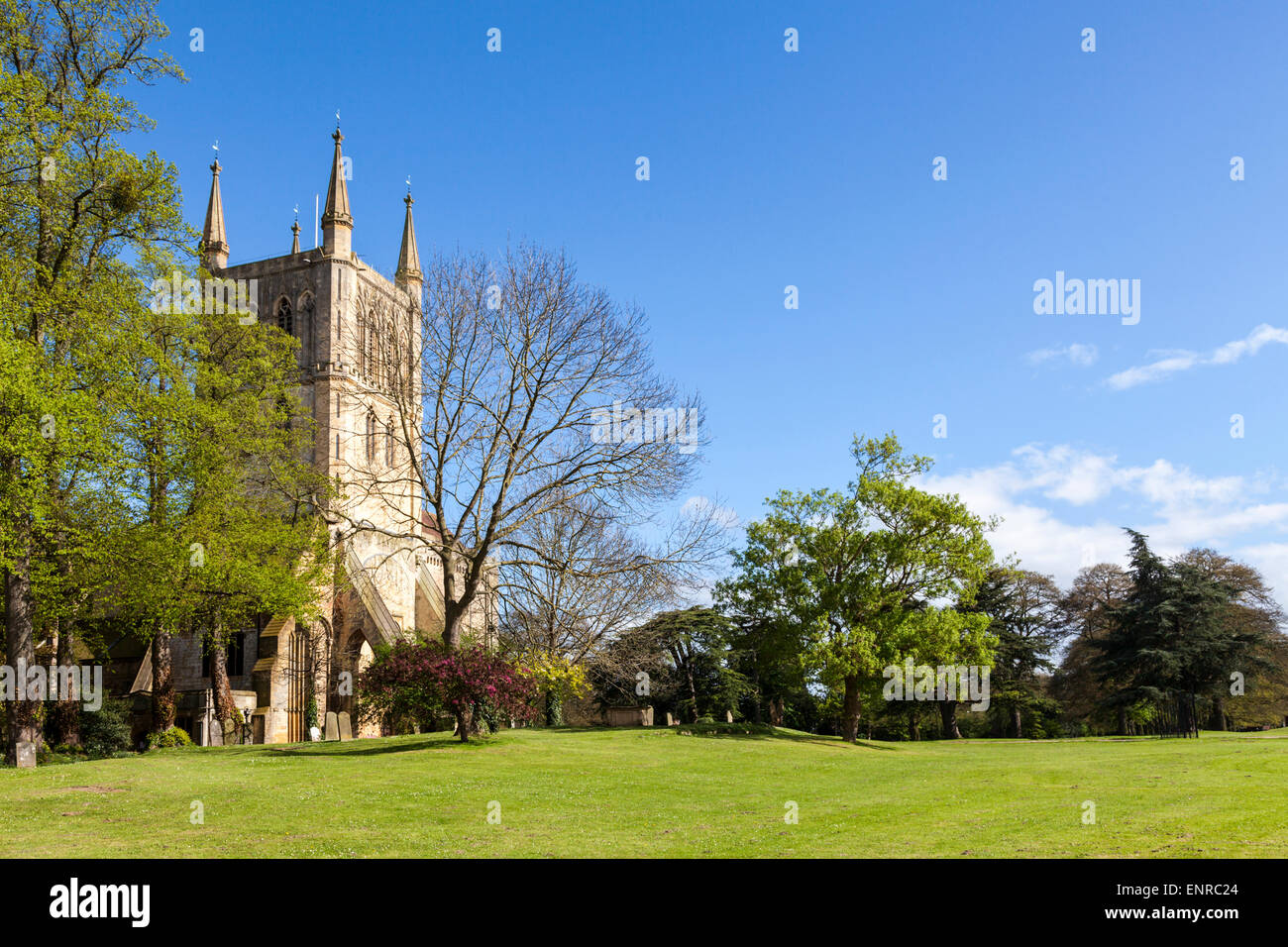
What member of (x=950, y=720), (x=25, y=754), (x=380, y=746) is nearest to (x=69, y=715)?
(x=25, y=754)

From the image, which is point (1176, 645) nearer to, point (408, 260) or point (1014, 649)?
point (1014, 649)

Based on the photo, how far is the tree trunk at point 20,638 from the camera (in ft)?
67.5

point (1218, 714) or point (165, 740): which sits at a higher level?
point (165, 740)

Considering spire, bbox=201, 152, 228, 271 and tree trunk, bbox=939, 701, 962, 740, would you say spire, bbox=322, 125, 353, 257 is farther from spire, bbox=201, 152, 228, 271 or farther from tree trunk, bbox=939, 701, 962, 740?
tree trunk, bbox=939, 701, 962, 740

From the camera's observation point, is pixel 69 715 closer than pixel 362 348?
No

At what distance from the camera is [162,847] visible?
34.5ft

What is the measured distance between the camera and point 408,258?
190 ft

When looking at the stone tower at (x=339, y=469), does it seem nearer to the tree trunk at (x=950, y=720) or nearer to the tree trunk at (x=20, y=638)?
the tree trunk at (x=20, y=638)

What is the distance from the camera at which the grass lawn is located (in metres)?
10.6

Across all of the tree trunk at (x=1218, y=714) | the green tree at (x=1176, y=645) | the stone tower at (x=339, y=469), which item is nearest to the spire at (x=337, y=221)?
the stone tower at (x=339, y=469)

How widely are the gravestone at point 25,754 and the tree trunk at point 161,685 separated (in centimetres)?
899

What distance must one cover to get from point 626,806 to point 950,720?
4221cm
